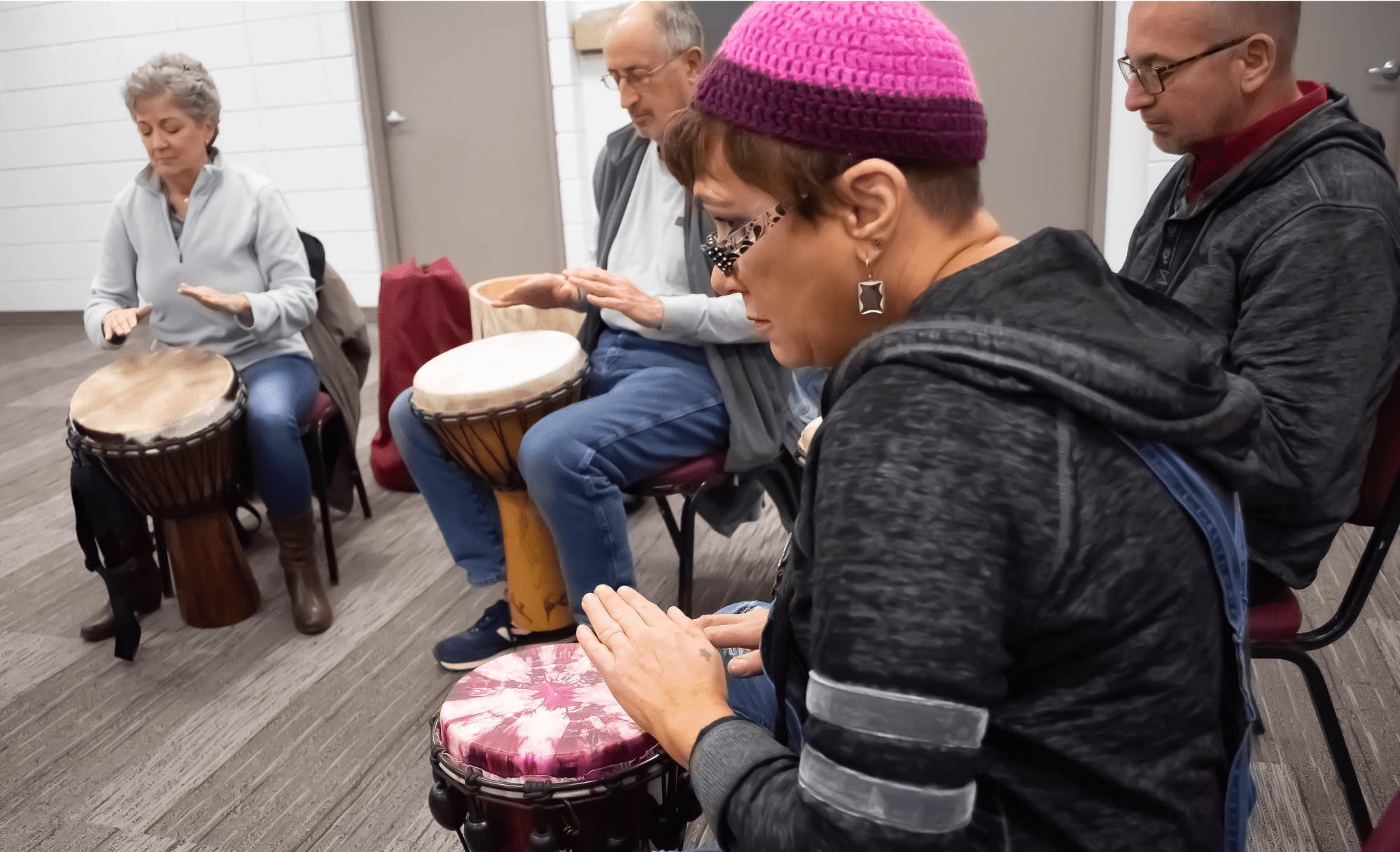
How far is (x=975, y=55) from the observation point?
426cm

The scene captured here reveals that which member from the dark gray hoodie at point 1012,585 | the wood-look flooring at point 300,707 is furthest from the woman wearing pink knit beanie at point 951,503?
the wood-look flooring at point 300,707

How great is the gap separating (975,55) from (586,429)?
9.90ft

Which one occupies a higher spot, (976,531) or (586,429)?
(976,531)

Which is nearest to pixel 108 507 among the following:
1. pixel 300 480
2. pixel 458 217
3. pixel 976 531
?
pixel 300 480

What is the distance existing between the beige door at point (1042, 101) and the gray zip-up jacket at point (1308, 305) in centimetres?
279

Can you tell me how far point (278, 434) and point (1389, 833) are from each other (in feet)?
7.19

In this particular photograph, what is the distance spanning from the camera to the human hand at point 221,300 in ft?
7.72

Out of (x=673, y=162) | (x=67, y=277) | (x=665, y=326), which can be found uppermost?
(x=673, y=162)

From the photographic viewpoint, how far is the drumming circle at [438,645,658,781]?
3.69 ft

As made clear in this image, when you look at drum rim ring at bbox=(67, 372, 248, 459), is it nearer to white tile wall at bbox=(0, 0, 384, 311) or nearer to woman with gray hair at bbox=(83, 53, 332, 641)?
woman with gray hair at bbox=(83, 53, 332, 641)

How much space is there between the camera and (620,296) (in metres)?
2.06

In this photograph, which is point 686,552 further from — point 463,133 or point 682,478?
point 463,133

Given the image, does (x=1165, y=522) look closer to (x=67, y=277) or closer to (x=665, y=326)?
(x=665, y=326)

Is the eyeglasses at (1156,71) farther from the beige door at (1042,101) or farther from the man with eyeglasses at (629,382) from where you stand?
the beige door at (1042,101)
